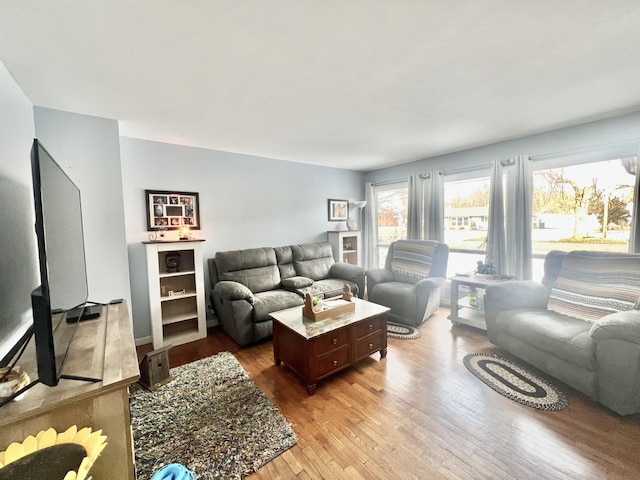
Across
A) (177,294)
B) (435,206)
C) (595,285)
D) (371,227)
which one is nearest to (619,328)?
(595,285)

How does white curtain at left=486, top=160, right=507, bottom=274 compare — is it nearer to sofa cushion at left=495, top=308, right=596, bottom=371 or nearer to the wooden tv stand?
sofa cushion at left=495, top=308, right=596, bottom=371

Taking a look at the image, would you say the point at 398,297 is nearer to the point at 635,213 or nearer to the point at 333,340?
the point at 333,340

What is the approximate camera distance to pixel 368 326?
93.7 inches

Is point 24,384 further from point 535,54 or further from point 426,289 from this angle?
point 426,289

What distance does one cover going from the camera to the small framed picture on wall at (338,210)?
471cm

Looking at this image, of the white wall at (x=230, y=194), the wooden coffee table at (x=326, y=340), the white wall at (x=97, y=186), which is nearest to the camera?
the wooden coffee table at (x=326, y=340)

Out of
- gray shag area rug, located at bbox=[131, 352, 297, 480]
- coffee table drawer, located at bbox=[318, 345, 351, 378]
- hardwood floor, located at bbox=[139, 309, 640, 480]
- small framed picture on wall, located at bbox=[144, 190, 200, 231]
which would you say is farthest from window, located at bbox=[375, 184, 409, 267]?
gray shag area rug, located at bbox=[131, 352, 297, 480]

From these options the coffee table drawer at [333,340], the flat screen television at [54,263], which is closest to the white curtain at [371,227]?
the coffee table drawer at [333,340]

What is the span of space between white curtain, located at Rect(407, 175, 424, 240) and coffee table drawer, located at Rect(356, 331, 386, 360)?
226 centimetres

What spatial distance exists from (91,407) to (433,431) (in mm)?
1804

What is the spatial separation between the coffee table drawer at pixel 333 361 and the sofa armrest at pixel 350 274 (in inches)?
61.5

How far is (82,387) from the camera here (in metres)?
0.88

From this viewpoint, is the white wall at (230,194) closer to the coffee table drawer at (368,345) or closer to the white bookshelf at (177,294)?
the white bookshelf at (177,294)

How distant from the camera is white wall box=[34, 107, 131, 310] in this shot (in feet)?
7.24
